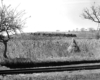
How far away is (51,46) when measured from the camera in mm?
28969

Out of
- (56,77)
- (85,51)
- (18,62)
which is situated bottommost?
(85,51)

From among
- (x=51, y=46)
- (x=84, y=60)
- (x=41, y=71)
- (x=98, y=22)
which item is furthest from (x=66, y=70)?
(x=98, y=22)

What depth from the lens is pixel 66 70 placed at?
506 inches

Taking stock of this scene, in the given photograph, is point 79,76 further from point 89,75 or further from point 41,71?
point 41,71

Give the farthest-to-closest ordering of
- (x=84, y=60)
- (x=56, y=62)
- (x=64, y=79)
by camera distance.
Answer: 1. (x=84, y=60)
2. (x=56, y=62)
3. (x=64, y=79)

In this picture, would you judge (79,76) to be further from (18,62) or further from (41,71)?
(18,62)

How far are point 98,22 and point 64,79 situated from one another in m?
35.8

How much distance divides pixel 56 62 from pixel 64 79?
32.6ft

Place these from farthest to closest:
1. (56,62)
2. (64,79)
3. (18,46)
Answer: (18,46)
(56,62)
(64,79)

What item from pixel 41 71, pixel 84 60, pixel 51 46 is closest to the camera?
pixel 41 71

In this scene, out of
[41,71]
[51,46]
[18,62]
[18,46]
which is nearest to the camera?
[41,71]

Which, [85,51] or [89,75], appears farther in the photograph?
[85,51]

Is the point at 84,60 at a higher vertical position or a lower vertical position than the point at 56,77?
lower

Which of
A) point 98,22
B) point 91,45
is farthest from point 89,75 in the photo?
point 98,22
